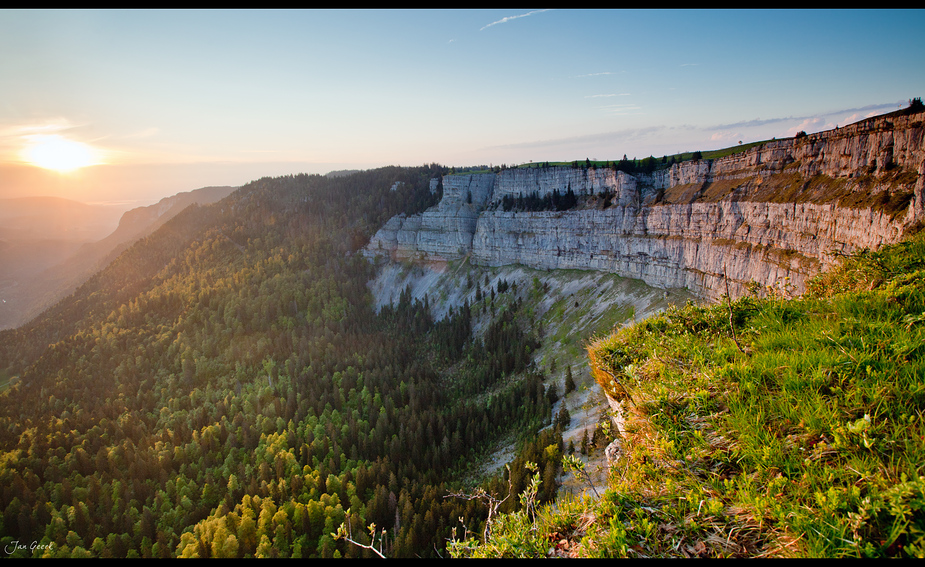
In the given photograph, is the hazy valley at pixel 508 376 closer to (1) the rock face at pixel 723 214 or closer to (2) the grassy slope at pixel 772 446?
(2) the grassy slope at pixel 772 446

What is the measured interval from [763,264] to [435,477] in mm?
38480

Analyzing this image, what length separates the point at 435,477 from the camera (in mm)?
41406

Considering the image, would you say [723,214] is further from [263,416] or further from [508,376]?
[263,416]

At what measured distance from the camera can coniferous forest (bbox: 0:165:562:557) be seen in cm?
3653

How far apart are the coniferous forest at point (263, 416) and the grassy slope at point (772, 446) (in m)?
9.99

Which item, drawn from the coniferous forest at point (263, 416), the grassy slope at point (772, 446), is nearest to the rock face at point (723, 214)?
the grassy slope at point (772, 446)

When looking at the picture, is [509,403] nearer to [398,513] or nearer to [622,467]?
[398,513]

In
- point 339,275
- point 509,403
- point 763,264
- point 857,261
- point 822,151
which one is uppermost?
point 822,151

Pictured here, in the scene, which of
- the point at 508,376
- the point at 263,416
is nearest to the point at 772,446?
the point at 508,376

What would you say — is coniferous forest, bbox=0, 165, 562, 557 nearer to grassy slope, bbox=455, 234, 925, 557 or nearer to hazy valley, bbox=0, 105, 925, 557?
hazy valley, bbox=0, 105, 925, 557

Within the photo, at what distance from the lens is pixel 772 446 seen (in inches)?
205

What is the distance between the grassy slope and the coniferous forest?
999 centimetres

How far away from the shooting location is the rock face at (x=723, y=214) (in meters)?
28.1
